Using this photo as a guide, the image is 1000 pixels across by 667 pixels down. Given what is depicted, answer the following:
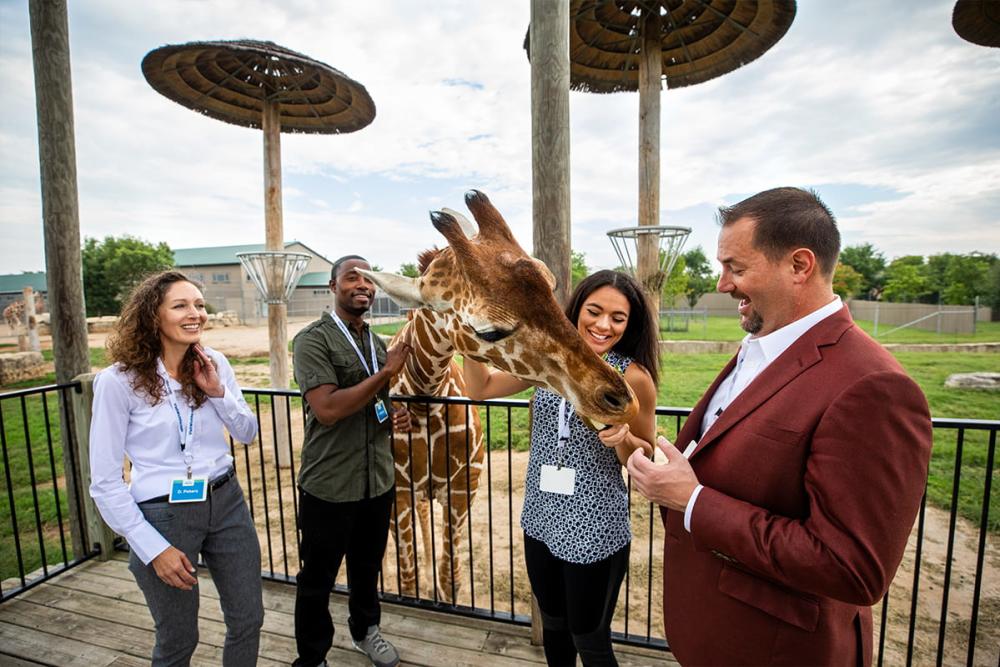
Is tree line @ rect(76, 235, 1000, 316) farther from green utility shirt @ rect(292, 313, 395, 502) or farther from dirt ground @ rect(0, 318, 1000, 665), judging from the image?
green utility shirt @ rect(292, 313, 395, 502)

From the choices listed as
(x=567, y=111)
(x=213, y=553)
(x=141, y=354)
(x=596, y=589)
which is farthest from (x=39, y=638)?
(x=567, y=111)

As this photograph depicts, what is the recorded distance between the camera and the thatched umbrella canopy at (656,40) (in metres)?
5.07

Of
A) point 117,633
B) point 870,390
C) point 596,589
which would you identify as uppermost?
point 870,390

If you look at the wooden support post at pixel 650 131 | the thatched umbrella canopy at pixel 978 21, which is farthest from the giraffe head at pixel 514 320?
the thatched umbrella canopy at pixel 978 21

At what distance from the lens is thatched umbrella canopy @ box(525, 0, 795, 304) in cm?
507

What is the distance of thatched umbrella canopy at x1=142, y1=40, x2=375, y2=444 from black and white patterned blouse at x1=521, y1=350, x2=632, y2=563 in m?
5.32

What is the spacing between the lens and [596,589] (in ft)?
5.94

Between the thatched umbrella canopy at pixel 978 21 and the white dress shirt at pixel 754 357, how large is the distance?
18.9ft

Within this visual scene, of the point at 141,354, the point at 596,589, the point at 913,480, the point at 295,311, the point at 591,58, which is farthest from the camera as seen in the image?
the point at 295,311

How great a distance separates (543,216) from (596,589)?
181 cm

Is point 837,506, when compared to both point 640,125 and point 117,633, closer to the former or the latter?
point 117,633

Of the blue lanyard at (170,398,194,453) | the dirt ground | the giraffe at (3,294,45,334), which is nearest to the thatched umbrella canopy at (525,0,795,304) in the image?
the dirt ground

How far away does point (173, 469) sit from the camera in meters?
1.92

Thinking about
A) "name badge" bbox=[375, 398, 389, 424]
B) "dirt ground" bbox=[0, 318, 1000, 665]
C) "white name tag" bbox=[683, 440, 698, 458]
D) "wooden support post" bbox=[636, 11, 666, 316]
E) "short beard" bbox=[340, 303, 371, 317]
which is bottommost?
"dirt ground" bbox=[0, 318, 1000, 665]
